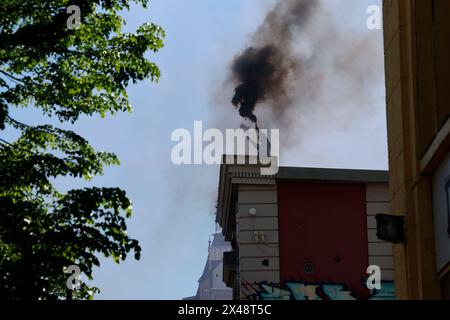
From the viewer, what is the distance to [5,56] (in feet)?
60.6

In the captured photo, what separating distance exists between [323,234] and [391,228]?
24228 millimetres

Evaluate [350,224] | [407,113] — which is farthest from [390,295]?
[407,113]

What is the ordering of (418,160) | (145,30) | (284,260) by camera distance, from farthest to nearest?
(284,260) → (145,30) → (418,160)

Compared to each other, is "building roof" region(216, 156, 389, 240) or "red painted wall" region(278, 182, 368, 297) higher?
"building roof" region(216, 156, 389, 240)

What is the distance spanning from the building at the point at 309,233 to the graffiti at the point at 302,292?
0.04 metres

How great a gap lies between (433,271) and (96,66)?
6.74 meters

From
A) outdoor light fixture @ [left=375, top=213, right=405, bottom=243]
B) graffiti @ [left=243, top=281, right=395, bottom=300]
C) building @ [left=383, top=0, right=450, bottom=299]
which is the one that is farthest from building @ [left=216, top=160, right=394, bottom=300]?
outdoor light fixture @ [left=375, top=213, right=405, bottom=243]

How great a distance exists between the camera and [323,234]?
139 ft

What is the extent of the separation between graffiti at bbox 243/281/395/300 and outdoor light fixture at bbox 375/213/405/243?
23.4 meters

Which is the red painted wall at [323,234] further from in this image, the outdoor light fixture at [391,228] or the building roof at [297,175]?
the outdoor light fixture at [391,228]

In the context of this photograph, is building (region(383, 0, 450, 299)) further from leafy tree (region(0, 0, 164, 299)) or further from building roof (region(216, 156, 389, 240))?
building roof (region(216, 156, 389, 240))

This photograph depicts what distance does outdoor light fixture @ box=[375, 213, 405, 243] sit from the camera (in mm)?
18141

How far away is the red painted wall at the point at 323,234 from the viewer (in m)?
42.1

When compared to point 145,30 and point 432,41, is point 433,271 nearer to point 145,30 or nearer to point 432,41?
point 432,41
